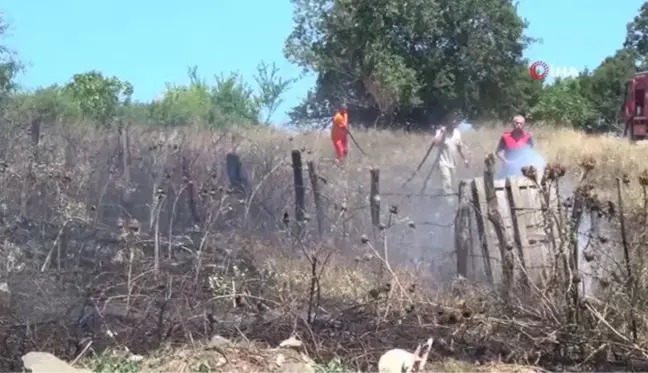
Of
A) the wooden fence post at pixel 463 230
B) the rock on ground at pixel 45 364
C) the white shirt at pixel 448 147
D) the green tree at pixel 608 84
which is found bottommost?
the rock on ground at pixel 45 364

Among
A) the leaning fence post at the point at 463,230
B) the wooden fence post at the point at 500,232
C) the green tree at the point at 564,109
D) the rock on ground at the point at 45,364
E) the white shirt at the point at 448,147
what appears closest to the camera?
the rock on ground at the point at 45,364

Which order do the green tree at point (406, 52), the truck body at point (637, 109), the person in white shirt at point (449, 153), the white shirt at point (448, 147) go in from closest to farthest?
the person in white shirt at point (449, 153), the white shirt at point (448, 147), the truck body at point (637, 109), the green tree at point (406, 52)

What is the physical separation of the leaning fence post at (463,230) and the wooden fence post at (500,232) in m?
0.29

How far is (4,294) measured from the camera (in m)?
7.11

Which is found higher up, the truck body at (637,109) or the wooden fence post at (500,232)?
the truck body at (637,109)

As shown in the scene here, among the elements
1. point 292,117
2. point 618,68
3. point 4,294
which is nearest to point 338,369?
point 4,294

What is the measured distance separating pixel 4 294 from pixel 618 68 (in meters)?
62.6

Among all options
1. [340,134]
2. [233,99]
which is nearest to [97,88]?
[233,99]

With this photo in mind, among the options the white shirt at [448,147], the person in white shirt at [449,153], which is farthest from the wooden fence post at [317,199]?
the white shirt at [448,147]

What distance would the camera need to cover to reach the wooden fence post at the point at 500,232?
7270mm

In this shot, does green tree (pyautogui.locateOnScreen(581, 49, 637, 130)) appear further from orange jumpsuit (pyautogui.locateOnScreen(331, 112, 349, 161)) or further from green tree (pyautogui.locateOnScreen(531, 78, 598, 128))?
orange jumpsuit (pyautogui.locateOnScreen(331, 112, 349, 161))

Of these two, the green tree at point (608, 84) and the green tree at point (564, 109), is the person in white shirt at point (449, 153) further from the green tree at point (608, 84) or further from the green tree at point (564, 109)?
the green tree at point (608, 84)

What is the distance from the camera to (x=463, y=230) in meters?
8.45

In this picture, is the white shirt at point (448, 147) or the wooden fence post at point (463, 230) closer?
the wooden fence post at point (463, 230)
